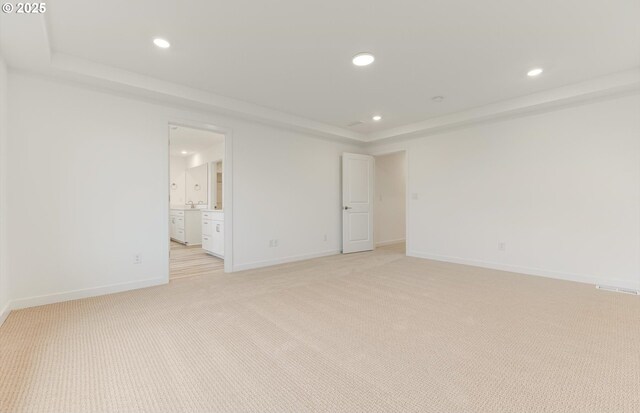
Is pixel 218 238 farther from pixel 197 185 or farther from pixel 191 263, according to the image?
pixel 197 185

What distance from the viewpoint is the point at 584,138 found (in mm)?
3582

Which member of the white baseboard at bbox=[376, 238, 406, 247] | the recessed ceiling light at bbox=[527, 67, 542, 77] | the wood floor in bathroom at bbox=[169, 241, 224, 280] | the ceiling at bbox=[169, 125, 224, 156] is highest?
the recessed ceiling light at bbox=[527, 67, 542, 77]

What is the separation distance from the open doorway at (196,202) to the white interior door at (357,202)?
2380 millimetres

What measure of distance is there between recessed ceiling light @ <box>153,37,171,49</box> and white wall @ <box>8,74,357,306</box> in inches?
45.0

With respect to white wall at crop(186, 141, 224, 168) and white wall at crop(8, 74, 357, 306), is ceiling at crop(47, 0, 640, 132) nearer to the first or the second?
white wall at crop(8, 74, 357, 306)

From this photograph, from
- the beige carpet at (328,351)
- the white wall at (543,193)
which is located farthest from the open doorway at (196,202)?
the white wall at (543,193)

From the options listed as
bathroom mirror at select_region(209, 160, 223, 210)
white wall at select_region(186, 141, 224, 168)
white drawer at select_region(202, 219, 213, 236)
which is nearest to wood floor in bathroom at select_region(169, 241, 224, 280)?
white drawer at select_region(202, 219, 213, 236)

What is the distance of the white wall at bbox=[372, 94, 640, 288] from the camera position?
3.35 meters

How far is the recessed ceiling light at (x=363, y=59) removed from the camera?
8.91 ft

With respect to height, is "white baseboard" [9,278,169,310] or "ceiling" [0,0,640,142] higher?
"ceiling" [0,0,640,142]

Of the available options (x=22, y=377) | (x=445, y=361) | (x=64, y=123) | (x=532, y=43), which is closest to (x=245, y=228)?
(x=64, y=123)

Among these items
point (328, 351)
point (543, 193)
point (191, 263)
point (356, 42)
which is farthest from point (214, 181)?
point (543, 193)

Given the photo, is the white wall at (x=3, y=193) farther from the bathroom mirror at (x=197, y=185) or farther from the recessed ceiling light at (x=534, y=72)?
the recessed ceiling light at (x=534, y=72)

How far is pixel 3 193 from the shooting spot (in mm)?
2557
